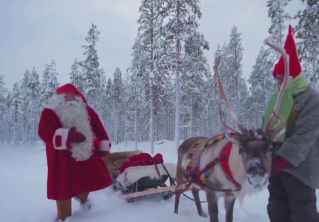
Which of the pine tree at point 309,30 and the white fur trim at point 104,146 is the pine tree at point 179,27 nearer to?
the pine tree at point 309,30

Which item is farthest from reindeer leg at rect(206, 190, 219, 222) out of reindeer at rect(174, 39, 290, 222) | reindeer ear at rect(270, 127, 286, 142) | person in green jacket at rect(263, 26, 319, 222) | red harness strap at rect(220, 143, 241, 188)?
reindeer ear at rect(270, 127, 286, 142)

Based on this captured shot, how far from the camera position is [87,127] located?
3914 millimetres

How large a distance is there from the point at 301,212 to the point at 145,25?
20509mm

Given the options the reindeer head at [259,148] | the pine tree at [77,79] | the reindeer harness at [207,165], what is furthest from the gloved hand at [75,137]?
the pine tree at [77,79]

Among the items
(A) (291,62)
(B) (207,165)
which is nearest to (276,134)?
(A) (291,62)

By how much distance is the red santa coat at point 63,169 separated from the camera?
3.60m

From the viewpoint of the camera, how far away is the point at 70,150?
368 centimetres

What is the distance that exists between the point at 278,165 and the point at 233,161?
0.51 m

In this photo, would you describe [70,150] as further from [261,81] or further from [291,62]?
[261,81]

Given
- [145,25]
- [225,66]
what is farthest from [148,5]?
[225,66]

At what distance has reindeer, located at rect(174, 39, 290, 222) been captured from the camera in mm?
2412

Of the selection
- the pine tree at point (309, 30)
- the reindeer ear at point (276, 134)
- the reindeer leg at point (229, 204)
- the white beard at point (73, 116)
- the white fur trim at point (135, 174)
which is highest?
the pine tree at point (309, 30)

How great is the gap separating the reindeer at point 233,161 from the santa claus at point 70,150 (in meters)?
1.43

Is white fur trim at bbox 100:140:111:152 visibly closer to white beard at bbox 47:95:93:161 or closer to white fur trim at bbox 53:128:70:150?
white beard at bbox 47:95:93:161
